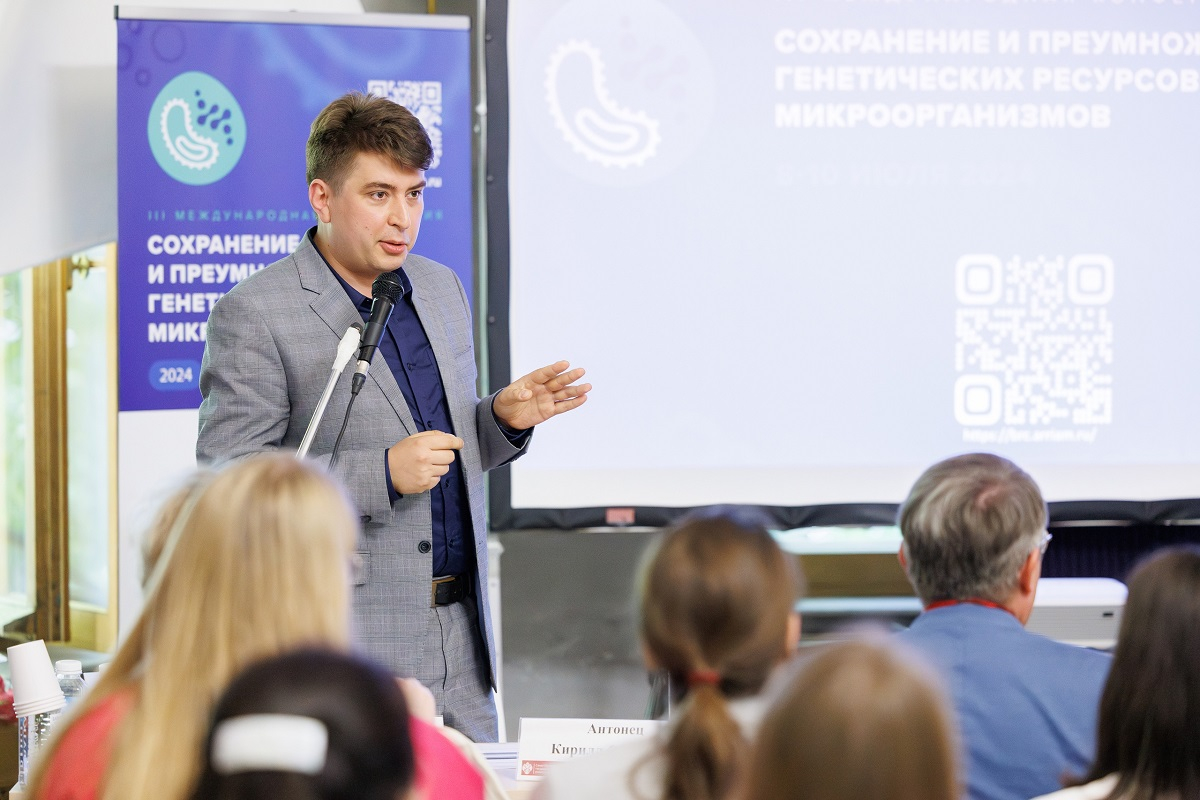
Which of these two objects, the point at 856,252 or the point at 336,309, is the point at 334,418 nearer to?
the point at 336,309

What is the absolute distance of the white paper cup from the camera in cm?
181

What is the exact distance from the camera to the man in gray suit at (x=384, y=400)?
2.13 metres

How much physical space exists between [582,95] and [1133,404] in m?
1.98

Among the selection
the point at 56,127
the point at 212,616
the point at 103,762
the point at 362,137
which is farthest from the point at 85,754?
the point at 56,127

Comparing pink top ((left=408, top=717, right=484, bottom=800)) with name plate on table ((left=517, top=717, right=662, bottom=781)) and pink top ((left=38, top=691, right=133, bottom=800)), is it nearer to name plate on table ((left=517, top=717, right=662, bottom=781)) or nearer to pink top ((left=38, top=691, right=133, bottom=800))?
pink top ((left=38, top=691, right=133, bottom=800))

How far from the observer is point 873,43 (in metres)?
3.71

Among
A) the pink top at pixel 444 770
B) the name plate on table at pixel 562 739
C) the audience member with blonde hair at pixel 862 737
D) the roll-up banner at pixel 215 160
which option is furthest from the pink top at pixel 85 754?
the roll-up banner at pixel 215 160

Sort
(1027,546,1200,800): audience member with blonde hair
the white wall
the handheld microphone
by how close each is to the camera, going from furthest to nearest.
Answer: the white wall, the handheld microphone, (1027,546,1200,800): audience member with blonde hair

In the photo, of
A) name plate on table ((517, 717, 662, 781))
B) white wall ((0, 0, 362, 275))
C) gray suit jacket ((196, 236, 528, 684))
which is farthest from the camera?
white wall ((0, 0, 362, 275))

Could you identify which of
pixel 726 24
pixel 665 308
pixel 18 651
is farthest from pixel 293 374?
pixel 726 24

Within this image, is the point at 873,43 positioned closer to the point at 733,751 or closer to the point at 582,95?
the point at 582,95

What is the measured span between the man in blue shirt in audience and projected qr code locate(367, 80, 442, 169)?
217 cm

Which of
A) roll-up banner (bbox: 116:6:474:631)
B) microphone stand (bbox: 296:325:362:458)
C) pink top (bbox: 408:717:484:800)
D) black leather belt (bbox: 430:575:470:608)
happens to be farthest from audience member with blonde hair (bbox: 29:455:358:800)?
roll-up banner (bbox: 116:6:474:631)

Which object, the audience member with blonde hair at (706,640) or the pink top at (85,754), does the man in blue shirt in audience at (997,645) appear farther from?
the pink top at (85,754)
